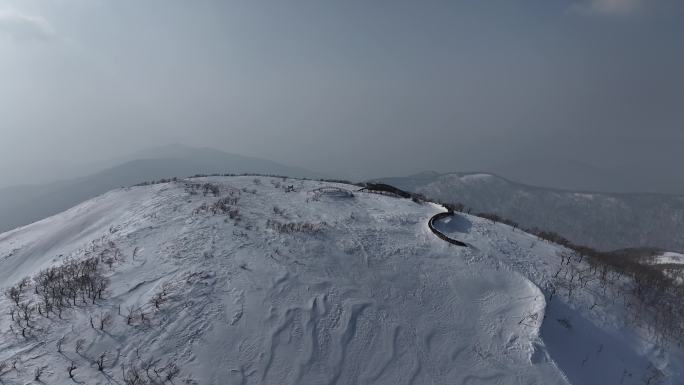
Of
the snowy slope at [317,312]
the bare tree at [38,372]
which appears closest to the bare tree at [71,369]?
the snowy slope at [317,312]

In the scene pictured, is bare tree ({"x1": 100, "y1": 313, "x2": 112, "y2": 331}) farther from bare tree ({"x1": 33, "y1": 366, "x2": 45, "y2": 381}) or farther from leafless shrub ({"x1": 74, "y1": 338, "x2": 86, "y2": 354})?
bare tree ({"x1": 33, "y1": 366, "x2": 45, "y2": 381})

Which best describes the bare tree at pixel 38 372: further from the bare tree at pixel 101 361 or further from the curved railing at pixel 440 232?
the curved railing at pixel 440 232

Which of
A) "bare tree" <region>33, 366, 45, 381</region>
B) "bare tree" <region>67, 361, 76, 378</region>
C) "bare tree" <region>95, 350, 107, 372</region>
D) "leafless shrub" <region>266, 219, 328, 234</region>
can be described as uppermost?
"leafless shrub" <region>266, 219, 328, 234</region>

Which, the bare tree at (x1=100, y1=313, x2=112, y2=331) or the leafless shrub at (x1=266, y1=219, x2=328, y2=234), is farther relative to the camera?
the leafless shrub at (x1=266, y1=219, x2=328, y2=234)

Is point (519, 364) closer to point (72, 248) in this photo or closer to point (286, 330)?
point (286, 330)

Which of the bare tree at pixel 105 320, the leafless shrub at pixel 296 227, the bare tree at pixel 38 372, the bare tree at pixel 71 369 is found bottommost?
the bare tree at pixel 38 372

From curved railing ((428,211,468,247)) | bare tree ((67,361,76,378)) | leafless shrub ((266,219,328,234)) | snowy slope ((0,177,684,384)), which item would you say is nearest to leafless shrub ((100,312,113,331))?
snowy slope ((0,177,684,384))

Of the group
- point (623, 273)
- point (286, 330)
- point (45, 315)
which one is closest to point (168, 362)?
point (286, 330)

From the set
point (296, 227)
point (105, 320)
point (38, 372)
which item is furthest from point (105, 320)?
point (296, 227)
